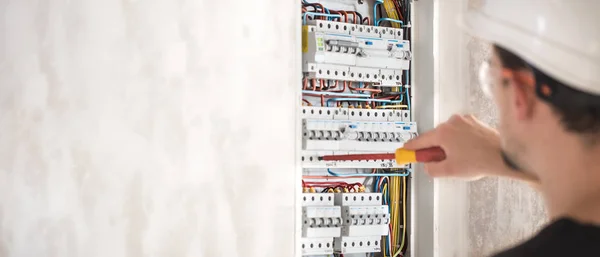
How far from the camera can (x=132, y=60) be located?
2949mm

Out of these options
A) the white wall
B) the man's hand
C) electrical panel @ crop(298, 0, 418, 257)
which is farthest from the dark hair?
electrical panel @ crop(298, 0, 418, 257)

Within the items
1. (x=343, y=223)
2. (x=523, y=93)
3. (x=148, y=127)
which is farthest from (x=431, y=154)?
(x=343, y=223)

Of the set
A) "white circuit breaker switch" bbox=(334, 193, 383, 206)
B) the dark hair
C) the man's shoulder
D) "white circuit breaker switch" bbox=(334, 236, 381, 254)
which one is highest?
the dark hair

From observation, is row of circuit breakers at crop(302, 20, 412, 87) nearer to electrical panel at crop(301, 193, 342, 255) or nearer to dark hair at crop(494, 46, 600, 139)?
electrical panel at crop(301, 193, 342, 255)

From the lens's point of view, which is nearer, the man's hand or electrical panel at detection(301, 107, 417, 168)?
the man's hand

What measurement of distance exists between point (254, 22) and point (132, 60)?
2.04 ft

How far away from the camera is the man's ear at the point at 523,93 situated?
1.14 metres

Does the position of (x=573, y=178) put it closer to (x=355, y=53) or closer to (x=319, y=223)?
(x=319, y=223)

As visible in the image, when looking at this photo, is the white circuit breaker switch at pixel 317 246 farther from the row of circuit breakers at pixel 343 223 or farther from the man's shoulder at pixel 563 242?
the man's shoulder at pixel 563 242

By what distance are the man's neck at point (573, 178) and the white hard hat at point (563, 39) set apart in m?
0.10

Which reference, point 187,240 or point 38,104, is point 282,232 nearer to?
point 187,240

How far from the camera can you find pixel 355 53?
3.57 meters

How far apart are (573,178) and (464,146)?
1.67 ft

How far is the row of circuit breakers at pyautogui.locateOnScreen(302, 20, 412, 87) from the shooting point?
344cm
